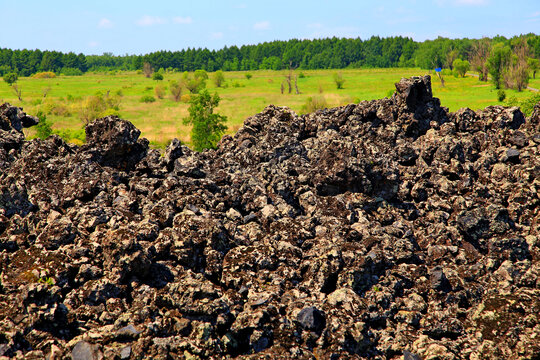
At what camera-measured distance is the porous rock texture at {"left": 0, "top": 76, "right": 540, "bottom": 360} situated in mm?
15695

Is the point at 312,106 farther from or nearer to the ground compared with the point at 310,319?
farther from the ground

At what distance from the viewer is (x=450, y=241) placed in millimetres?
21734

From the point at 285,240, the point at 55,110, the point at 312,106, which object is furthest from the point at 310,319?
the point at 55,110

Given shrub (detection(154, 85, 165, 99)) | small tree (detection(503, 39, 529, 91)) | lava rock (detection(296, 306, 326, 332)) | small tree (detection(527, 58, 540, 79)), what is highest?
small tree (detection(527, 58, 540, 79))

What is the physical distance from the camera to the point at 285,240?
2030 centimetres

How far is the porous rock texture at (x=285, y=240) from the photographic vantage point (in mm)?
15695

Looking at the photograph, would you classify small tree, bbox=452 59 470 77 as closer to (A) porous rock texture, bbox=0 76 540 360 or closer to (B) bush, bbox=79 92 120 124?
(B) bush, bbox=79 92 120 124

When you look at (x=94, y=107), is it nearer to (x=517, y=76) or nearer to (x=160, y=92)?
(x=160, y=92)

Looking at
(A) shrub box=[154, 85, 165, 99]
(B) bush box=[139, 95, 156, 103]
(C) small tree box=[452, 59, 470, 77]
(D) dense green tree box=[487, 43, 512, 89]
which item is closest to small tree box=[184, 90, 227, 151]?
(B) bush box=[139, 95, 156, 103]

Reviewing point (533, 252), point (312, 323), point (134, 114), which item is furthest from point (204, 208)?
point (134, 114)

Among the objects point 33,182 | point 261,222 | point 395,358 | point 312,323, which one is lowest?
point 395,358

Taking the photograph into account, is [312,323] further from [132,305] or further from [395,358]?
[132,305]

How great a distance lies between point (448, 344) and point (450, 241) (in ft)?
21.5

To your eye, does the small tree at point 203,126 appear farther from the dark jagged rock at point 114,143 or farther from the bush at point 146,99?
the bush at point 146,99
